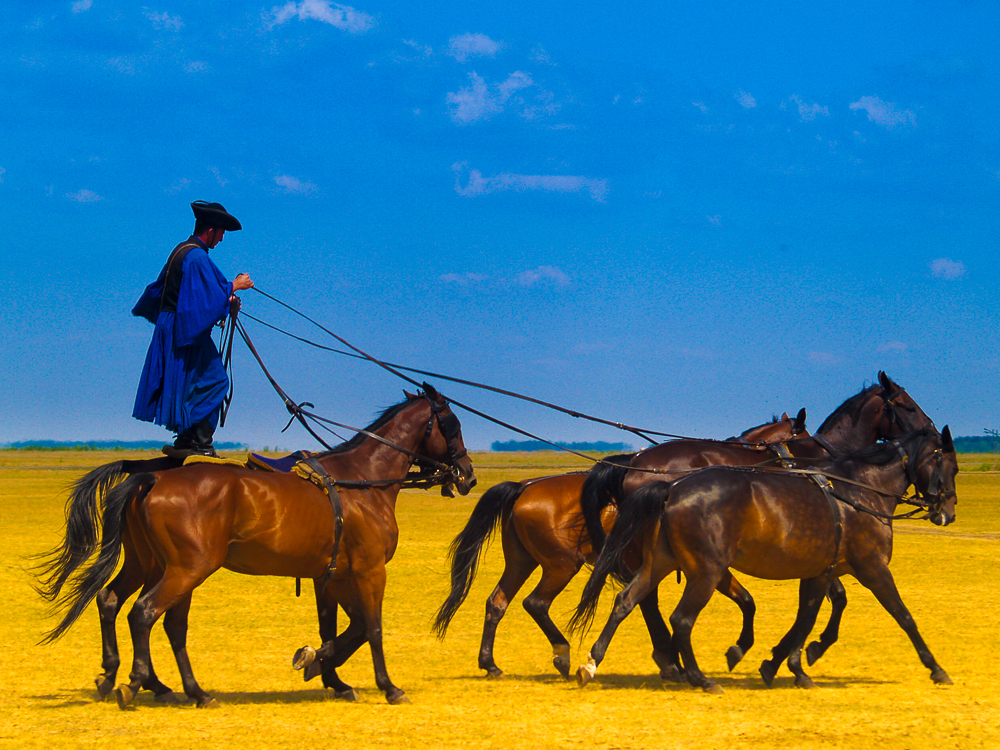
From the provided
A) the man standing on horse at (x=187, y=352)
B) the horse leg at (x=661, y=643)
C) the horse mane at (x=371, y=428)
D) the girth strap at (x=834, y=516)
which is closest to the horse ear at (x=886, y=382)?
the girth strap at (x=834, y=516)

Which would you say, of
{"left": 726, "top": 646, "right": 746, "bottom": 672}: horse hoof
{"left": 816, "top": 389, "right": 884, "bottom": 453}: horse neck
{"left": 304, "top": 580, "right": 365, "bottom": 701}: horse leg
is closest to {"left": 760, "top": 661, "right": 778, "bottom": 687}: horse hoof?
{"left": 726, "top": 646, "right": 746, "bottom": 672}: horse hoof

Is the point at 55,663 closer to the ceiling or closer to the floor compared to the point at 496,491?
closer to the floor

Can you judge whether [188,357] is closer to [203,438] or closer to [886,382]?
[203,438]

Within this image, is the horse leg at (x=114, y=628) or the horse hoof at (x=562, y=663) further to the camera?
the horse hoof at (x=562, y=663)

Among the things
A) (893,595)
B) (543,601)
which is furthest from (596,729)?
(893,595)

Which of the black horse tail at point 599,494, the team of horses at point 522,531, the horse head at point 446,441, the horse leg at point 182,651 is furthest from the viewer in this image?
the black horse tail at point 599,494

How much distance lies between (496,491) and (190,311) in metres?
3.60

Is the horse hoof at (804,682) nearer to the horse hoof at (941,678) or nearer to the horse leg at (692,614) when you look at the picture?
Answer: the horse leg at (692,614)

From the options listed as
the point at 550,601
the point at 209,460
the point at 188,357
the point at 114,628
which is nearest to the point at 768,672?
the point at 550,601

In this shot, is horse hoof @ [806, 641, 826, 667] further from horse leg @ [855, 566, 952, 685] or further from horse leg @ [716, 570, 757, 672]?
horse leg @ [855, 566, 952, 685]

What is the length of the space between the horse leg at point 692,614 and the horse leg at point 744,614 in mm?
777

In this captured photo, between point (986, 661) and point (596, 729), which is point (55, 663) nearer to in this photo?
point (596, 729)

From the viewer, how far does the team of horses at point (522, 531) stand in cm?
758

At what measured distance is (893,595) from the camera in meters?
8.75
